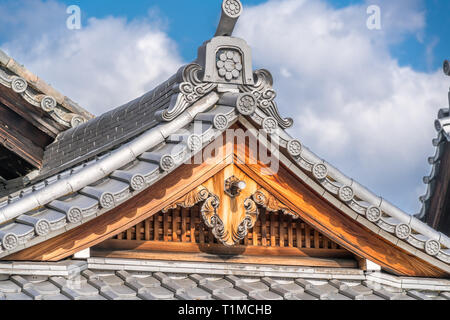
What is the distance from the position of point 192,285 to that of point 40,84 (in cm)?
509

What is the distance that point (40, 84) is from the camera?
10.9 metres

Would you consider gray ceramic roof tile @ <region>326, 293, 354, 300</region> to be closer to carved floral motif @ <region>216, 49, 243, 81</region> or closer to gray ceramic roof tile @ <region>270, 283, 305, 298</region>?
gray ceramic roof tile @ <region>270, 283, 305, 298</region>

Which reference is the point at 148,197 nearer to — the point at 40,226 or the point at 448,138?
the point at 40,226

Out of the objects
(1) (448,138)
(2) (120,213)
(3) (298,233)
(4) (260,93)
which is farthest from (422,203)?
(2) (120,213)

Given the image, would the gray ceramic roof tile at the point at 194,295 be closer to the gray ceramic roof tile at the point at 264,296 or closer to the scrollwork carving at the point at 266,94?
the gray ceramic roof tile at the point at 264,296

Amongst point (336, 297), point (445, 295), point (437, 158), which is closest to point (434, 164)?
point (437, 158)

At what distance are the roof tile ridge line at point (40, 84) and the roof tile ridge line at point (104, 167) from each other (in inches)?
162

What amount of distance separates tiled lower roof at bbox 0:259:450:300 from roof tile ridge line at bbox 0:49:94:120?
175 inches

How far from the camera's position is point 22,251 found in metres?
6.30

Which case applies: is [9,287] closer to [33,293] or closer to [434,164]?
[33,293]

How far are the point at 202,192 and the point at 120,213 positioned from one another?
0.77 metres

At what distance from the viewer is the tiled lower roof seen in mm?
6258

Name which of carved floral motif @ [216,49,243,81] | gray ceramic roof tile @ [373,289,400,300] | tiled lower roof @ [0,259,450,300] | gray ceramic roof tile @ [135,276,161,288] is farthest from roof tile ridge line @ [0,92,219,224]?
gray ceramic roof tile @ [373,289,400,300]

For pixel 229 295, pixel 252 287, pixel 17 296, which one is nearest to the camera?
pixel 17 296
